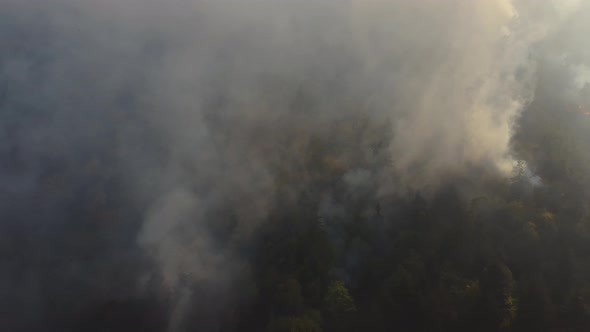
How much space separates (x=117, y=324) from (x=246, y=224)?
17171mm

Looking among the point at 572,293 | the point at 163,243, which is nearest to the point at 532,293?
the point at 572,293

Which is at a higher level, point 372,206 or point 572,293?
point 372,206

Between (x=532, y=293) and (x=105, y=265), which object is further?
(x=105, y=265)

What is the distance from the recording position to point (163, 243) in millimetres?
48844

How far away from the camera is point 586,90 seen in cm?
6612

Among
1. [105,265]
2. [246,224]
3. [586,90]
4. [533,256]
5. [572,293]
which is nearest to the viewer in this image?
[572,293]

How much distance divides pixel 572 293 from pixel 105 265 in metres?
45.0

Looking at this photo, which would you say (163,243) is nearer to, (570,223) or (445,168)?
(445,168)

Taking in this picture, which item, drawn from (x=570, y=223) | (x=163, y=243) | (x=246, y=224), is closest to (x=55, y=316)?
(x=163, y=243)

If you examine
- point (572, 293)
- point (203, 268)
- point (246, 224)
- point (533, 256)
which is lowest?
point (572, 293)

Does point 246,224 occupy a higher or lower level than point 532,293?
higher

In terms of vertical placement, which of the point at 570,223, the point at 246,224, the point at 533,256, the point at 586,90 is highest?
the point at 586,90

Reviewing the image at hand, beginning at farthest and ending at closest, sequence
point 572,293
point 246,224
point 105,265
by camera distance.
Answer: point 246,224 → point 105,265 → point 572,293

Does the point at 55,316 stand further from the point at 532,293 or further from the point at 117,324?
the point at 532,293
